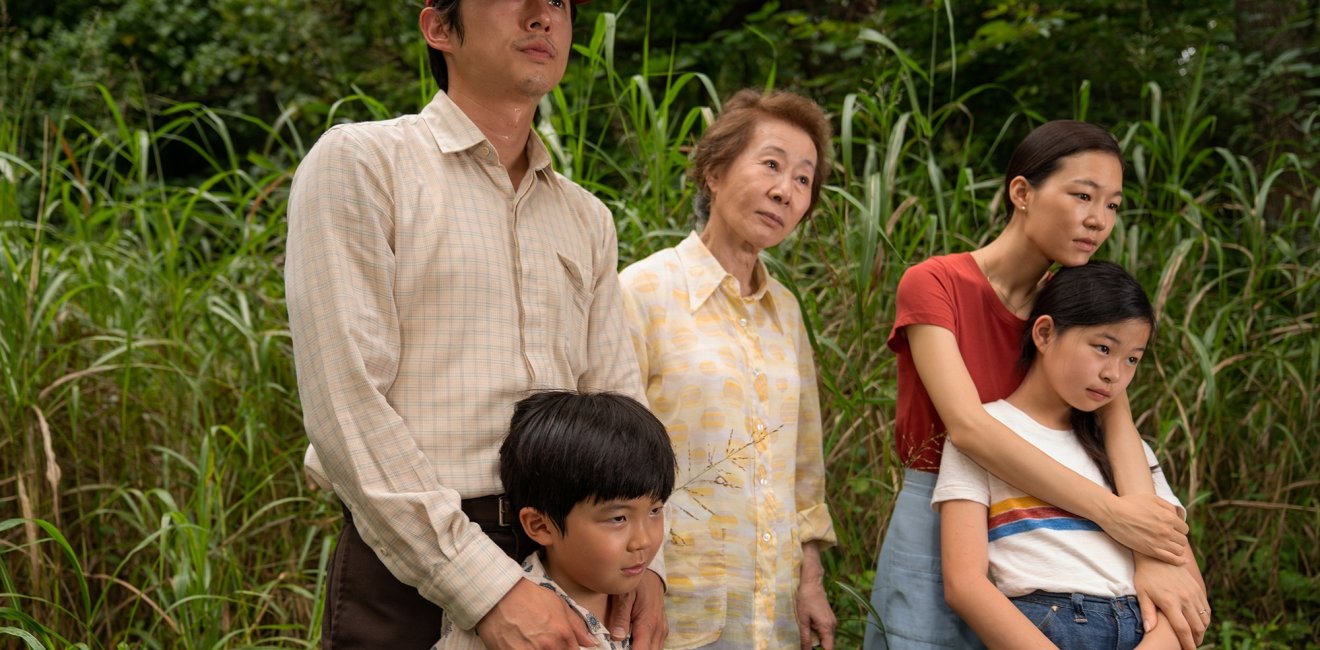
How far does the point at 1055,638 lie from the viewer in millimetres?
1870

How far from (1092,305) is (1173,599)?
0.51 m

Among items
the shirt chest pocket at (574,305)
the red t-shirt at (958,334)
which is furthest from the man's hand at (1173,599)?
the shirt chest pocket at (574,305)

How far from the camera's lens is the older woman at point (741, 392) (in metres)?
2.10

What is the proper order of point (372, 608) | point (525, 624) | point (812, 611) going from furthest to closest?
point (812, 611), point (372, 608), point (525, 624)

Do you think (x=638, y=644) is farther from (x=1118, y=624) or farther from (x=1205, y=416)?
(x=1205, y=416)

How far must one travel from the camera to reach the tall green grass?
2717mm

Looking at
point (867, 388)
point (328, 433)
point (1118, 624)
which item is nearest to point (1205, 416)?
point (867, 388)

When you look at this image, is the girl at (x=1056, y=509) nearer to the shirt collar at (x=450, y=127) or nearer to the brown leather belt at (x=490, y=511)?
the brown leather belt at (x=490, y=511)

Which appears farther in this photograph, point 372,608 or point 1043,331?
point 1043,331

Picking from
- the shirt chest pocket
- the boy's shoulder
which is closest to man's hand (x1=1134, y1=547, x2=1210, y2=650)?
the boy's shoulder

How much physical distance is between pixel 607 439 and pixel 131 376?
1.97 metres

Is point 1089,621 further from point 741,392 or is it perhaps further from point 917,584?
point 741,392

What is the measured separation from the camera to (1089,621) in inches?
73.6

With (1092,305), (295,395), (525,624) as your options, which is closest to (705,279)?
(1092,305)
